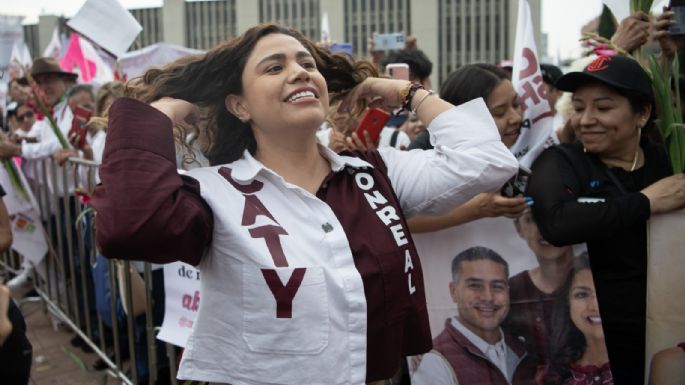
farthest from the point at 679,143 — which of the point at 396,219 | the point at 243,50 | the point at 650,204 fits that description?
the point at 243,50

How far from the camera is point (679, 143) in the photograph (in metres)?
2.30

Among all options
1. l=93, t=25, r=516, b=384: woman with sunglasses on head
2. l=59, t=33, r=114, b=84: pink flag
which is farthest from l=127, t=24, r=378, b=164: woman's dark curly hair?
l=59, t=33, r=114, b=84: pink flag

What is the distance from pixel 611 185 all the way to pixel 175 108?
1665 millimetres

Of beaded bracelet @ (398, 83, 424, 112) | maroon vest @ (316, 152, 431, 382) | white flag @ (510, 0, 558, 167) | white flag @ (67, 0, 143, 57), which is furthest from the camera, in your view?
white flag @ (67, 0, 143, 57)

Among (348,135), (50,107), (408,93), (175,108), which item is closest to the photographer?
(175,108)

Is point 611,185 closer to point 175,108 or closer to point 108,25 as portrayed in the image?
point 175,108

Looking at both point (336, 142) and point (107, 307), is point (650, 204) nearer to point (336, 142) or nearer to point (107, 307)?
point (336, 142)

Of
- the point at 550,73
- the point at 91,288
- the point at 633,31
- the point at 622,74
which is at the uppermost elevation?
the point at 633,31

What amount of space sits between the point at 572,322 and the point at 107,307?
2728 mm

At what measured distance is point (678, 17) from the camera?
8.18 ft

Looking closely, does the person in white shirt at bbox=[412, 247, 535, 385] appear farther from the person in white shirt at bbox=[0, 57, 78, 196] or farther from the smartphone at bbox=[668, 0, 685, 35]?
the person in white shirt at bbox=[0, 57, 78, 196]

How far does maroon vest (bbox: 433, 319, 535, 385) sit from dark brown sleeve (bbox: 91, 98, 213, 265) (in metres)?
1.29

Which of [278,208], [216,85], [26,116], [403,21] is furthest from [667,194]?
[403,21]

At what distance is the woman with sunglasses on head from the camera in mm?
1553
